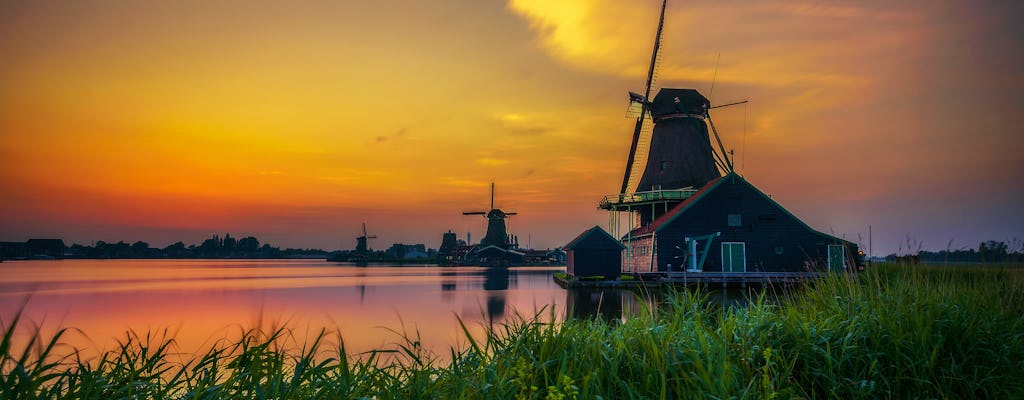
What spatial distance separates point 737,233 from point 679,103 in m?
10.8

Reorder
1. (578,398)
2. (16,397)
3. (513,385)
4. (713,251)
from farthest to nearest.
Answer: (713,251) → (513,385) → (578,398) → (16,397)

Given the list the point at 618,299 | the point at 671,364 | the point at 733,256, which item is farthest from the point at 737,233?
the point at 671,364

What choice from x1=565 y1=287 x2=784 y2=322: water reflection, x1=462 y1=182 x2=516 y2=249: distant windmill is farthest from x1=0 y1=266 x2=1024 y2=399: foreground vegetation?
x1=462 y1=182 x2=516 y2=249: distant windmill

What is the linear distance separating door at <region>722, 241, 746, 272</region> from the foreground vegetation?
1038 inches

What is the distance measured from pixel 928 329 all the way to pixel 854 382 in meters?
1.25

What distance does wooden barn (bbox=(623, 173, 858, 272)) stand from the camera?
32.8 metres

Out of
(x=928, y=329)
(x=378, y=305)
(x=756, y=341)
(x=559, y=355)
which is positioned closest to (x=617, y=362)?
(x=559, y=355)

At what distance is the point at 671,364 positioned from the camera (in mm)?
4742

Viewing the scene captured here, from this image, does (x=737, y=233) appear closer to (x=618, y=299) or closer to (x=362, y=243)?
(x=618, y=299)

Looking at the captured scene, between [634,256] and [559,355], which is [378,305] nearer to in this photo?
[634,256]

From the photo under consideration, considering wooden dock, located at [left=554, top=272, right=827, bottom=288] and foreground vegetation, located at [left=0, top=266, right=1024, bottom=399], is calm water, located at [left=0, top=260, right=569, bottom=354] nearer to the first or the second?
wooden dock, located at [left=554, top=272, right=827, bottom=288]

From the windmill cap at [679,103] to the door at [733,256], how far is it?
10693 millimetres

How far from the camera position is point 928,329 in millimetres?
5680

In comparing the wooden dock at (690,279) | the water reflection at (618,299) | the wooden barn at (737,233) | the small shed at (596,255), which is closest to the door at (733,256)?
the wooden barn at (737,233)
